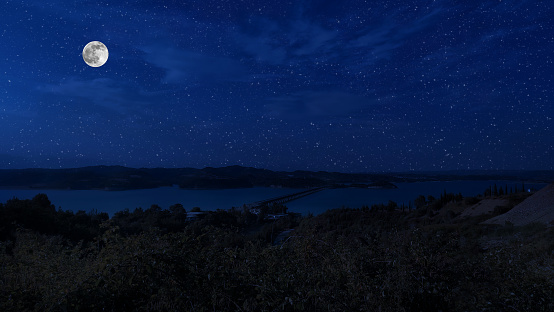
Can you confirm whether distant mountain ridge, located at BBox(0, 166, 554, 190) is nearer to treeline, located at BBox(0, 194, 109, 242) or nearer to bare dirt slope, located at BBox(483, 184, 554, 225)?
treeline, located at BBox(0, 194, 109, 242)

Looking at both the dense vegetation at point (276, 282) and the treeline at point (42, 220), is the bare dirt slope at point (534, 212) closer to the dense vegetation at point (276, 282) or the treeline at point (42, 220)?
the dense vegetation at point (276, 282)

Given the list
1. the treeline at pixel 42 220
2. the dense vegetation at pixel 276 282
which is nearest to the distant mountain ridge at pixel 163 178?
the treeline at pixel 42 220

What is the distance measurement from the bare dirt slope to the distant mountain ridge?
102m

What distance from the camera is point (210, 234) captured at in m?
6.16

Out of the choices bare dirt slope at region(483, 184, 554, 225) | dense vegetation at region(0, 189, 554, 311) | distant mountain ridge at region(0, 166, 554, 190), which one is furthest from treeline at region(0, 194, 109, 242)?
distant mountain ridge at region(0, 166, 554, 190)

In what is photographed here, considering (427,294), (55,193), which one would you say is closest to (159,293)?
(427,294)

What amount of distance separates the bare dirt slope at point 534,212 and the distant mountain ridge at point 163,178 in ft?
335

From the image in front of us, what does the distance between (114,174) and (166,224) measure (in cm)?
7746

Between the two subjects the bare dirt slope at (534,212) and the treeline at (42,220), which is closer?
the bare dirt slope at (534,212)

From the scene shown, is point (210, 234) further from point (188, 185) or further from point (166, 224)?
point (188, 185)

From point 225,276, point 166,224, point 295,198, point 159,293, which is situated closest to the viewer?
point 159,293

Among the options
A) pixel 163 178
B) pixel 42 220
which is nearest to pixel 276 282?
pixel 42 220

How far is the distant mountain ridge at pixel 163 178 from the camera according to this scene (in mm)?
86562

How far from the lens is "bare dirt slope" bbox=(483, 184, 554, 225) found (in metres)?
21.0
